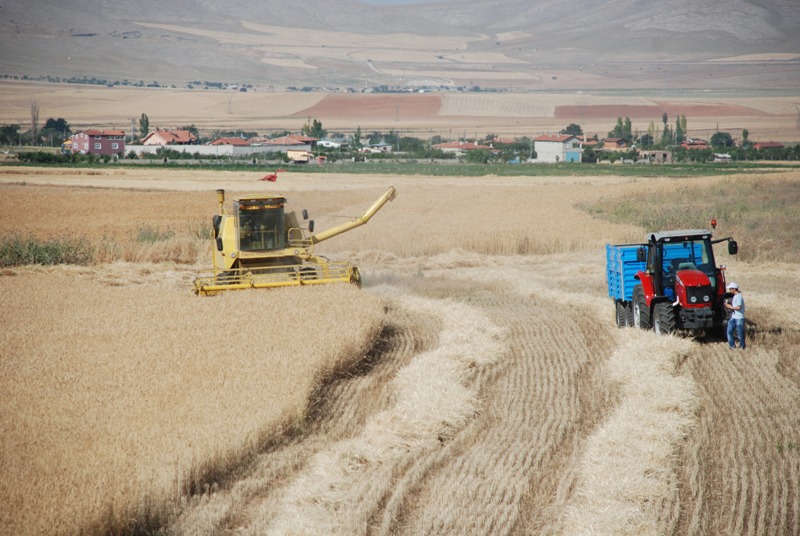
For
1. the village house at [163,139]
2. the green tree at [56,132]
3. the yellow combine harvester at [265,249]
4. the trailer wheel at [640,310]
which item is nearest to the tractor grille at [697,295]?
the trailer wheel at [640,310]

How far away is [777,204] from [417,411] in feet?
89.8

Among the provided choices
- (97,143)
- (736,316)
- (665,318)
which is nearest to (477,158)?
(97,143)

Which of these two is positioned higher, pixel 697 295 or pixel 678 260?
pixel 678 260

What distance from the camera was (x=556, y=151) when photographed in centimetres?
9338

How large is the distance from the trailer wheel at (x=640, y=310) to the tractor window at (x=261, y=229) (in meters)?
6.77

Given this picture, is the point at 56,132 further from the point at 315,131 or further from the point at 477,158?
the point at 477,158

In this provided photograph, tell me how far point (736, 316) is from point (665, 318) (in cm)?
102

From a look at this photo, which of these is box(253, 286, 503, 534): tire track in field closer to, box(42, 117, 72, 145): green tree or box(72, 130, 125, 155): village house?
box(72, 130, 125, 155): village house

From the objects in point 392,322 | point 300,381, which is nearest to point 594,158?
point 392,322

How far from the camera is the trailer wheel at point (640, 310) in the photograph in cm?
1516

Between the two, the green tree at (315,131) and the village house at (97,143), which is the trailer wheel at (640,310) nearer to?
the village house at (97,143)

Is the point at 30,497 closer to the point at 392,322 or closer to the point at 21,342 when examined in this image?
the point at 21,342

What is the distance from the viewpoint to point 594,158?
88.4 meters

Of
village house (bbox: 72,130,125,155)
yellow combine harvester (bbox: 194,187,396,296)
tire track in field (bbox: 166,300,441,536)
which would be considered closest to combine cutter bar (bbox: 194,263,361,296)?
yellow combine harvester (bbox: 194,187,396,296)
